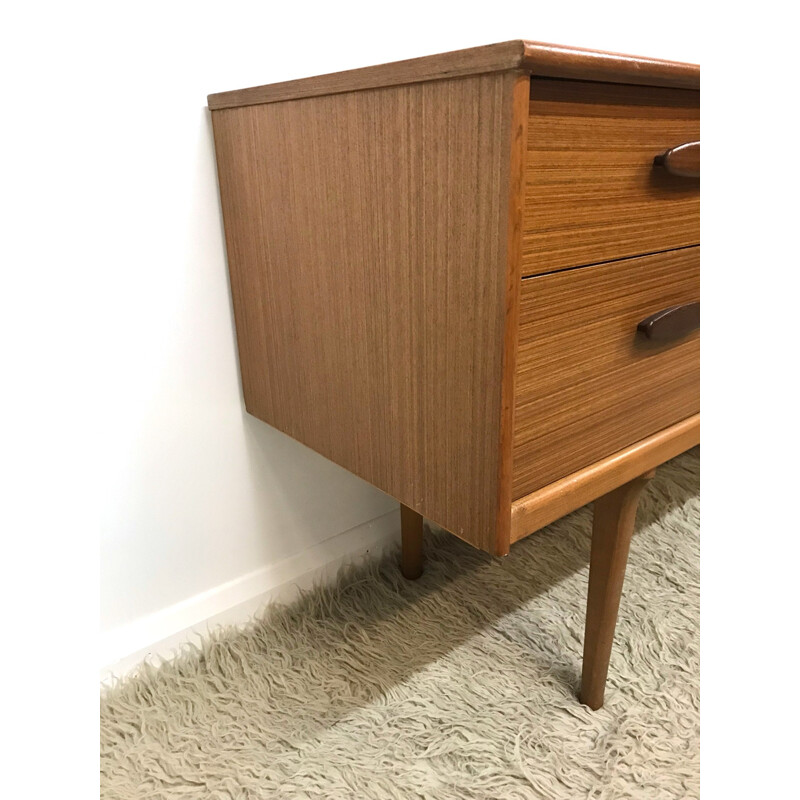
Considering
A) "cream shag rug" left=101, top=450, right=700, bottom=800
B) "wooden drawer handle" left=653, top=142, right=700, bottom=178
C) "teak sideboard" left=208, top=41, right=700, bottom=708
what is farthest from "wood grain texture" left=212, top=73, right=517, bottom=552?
"cream shag rug" left=101, top=450, right=700, bottom=800

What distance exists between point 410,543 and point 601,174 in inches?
24.9

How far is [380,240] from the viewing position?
581mm

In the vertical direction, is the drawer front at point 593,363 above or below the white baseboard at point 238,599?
above

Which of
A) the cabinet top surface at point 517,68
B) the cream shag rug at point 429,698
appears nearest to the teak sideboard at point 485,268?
the cabinet top surface at point 517,68

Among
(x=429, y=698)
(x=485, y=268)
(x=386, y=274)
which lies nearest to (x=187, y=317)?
(x=386, y=274)

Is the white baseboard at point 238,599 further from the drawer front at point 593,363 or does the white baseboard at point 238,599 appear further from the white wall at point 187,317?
the drawer front at point 593,363

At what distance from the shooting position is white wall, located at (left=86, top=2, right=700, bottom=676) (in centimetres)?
69

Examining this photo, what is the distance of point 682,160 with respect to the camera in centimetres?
59

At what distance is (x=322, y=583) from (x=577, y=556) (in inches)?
16.0

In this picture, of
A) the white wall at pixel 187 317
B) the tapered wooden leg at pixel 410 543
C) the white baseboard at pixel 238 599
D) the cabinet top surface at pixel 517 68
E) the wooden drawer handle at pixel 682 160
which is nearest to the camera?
the cabinet top surface at pixel 517 68

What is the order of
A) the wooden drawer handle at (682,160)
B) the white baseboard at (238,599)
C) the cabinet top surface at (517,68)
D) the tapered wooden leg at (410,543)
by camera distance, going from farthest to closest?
1. the tapered wooden leg at (410,543)
2. the white baseboard at (238,599)
3. the wooden drawer handle at (682,160)
4. the cabinet top surface at (517,68)

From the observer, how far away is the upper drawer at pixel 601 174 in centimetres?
48

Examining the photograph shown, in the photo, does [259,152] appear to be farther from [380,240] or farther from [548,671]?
[548,671]

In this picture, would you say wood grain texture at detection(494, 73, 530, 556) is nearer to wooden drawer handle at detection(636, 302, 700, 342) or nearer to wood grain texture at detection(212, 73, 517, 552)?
wood grain texture at detection(212, 73, 517, 552)
